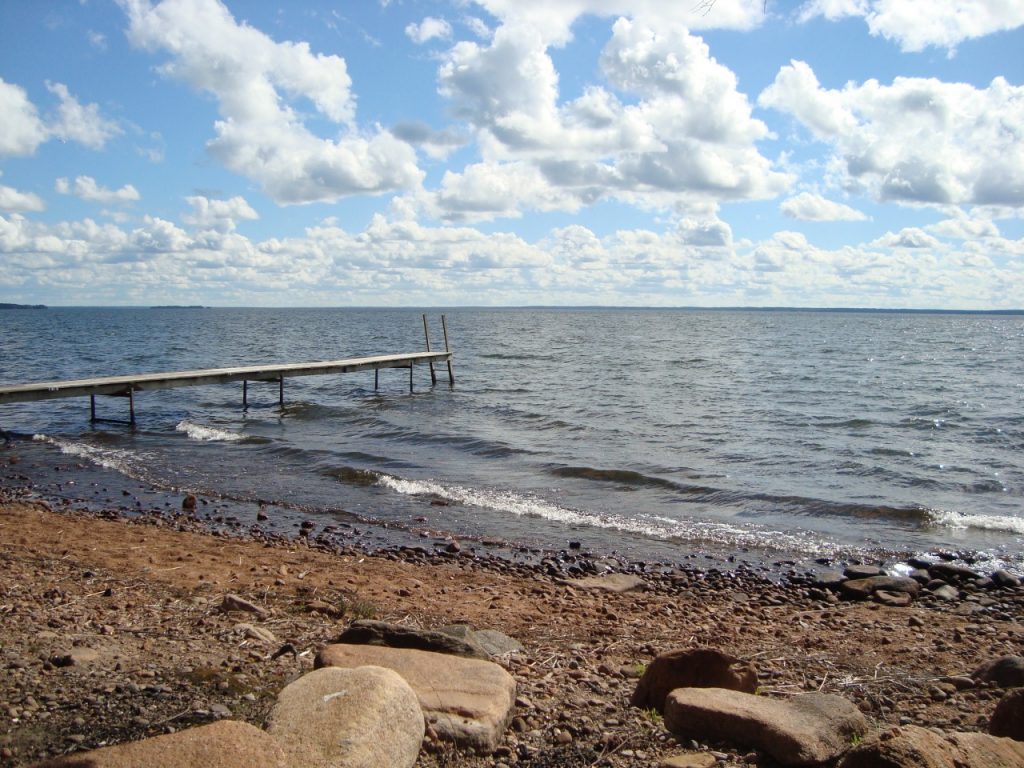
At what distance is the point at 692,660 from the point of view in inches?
197

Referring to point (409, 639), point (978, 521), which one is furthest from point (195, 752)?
point (978, 521)

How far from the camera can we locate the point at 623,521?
12.7 meters

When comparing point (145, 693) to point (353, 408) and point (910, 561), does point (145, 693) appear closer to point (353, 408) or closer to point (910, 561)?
point (910, 561)

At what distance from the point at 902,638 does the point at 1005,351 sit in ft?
211

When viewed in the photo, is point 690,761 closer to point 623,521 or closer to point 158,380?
point 623,521

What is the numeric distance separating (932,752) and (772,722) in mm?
806

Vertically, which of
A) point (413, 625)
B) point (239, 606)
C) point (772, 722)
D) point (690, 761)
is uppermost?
point (772, 722)

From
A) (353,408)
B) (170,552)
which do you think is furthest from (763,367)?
(170,552)

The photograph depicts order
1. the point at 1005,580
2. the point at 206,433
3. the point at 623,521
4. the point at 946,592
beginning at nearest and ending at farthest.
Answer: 1. the point at 946,592
2. the point at 1005,580
3. the point at 623,521
4. the point at 206,433

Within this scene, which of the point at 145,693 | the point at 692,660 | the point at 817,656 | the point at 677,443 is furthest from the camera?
the point at 677,443

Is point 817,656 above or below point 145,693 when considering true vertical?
below

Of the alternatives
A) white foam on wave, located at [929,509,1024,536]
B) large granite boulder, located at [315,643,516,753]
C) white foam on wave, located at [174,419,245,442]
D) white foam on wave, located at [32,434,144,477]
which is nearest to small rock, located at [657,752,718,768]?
large granite boulder, located at [315,643,516,753]

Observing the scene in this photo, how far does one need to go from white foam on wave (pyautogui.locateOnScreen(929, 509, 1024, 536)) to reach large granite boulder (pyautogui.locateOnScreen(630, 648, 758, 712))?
30.6 ft

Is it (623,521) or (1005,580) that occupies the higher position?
(1005,580)
